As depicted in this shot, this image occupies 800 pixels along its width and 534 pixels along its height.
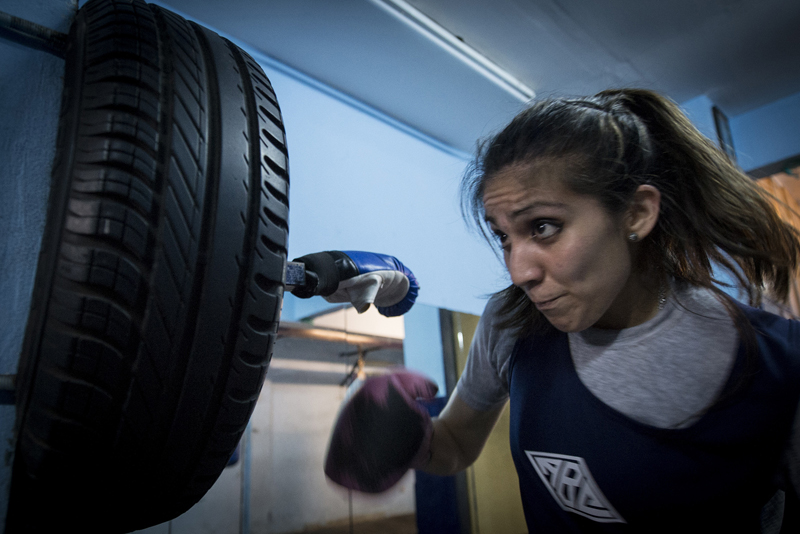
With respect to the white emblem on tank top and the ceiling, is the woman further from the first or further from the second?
the ceiling

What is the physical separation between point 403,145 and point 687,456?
155cm

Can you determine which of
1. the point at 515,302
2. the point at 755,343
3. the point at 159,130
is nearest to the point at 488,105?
the point at 515,302

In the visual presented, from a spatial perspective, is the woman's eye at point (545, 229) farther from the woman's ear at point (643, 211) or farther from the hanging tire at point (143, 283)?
the hanging tire at point (143, 283)

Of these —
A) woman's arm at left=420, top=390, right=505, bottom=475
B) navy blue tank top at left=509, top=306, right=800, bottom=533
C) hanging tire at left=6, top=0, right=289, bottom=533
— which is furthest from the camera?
woman's arm at left=420, top=390, right=505, bottom=475

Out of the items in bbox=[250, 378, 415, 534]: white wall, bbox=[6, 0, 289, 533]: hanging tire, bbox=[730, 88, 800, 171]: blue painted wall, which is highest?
bbox=[730, 88, 800, 171]: blue painted wall

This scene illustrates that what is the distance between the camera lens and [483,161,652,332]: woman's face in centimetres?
64

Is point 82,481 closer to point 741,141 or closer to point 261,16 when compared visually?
point 261,16

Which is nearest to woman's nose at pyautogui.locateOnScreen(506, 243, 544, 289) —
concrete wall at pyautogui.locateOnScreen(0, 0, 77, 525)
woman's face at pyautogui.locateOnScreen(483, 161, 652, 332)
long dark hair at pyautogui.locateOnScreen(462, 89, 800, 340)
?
woman's face at pyautogui.locateOnScreen(483, 161, 652, 332)

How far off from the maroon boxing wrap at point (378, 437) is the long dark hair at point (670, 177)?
378 millimetres

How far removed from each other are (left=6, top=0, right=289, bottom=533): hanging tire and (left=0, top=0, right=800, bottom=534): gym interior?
0.76 metres

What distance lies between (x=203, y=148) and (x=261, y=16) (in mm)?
1116

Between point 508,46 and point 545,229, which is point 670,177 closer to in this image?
point 545,229

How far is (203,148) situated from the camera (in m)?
0.49

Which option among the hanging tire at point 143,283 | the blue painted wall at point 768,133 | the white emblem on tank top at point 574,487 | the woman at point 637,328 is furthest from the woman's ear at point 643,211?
the blue painted wall at point 768,133
